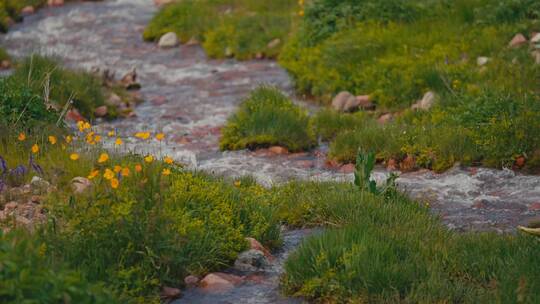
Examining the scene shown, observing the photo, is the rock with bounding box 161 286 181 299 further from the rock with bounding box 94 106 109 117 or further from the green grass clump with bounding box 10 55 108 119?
the rock with bounding box 94 106 109 117

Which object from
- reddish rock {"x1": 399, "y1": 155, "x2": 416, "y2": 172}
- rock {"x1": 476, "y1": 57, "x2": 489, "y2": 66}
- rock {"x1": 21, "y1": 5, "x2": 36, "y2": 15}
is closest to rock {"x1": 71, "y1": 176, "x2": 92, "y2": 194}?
reddish rock {"x1": 399, "y1": 155, "x2": 416, "y2": 172}

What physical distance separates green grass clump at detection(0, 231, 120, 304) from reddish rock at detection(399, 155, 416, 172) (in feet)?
16.9

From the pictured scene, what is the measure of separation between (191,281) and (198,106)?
666 cm

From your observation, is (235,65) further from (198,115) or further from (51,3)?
(51,3)

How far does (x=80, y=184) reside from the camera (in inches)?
269

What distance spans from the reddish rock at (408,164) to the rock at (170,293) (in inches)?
163

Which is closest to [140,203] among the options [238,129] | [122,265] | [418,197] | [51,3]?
[122,265]

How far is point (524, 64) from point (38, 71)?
6345 mm

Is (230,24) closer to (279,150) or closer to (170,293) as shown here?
(279,150)

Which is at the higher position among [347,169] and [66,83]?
[66,83]

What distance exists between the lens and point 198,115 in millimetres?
12320

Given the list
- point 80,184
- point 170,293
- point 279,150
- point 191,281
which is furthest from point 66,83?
point 170,293

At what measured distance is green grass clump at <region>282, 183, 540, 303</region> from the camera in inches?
226

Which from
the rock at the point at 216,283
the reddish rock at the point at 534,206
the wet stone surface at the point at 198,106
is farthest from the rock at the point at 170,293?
the reddish rock at the point at 534,206
